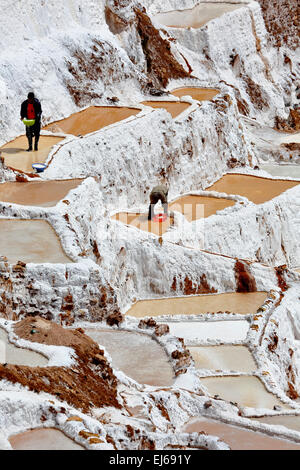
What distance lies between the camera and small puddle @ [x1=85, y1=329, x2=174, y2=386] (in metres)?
15.3

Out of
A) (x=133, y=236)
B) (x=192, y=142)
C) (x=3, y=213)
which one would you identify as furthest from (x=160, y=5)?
(x=3, y=213)

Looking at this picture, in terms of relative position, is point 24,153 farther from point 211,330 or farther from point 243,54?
point 243,54

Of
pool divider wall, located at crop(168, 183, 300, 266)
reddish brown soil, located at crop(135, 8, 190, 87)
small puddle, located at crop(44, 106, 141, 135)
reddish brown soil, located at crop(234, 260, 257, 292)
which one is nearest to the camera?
reddish brown soil, located at crop(234, 260, 257, 292)

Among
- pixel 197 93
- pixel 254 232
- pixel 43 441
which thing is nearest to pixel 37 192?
pixel 254 232

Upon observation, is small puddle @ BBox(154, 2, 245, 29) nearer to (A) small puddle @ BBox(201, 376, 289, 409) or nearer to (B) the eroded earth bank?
(B) the eroded earth bank

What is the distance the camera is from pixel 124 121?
3192 cm

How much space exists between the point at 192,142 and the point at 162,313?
12.7 metres

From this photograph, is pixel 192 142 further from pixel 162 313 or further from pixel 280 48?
pixel 280 48

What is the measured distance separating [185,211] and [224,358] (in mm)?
11976

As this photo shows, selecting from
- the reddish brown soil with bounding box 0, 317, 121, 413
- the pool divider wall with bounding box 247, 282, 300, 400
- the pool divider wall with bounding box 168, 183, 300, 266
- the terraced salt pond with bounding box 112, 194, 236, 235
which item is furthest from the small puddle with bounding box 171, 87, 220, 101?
the reddish brown soil with bounding box 0, 317, 121, 413

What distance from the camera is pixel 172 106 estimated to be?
121 feet

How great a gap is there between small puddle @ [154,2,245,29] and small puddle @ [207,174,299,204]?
15819mm

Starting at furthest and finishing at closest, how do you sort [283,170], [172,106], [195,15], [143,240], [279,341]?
[195,15], [283,170], [172,106], [143,240], [279,341]

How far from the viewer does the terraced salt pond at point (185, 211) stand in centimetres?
2722
